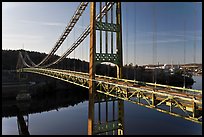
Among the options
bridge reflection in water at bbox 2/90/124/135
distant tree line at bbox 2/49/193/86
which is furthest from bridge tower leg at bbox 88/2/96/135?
distant tree line at bbox 2/49/193/86

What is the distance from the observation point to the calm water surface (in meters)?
28.8

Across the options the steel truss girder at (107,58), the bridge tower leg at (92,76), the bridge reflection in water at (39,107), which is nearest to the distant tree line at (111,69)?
the bridge reflection in water at (39,107)

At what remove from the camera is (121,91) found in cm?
1332

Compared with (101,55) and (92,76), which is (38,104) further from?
(101,55)

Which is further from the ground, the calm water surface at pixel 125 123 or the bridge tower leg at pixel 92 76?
the bridge tower leg at pixel 92 76

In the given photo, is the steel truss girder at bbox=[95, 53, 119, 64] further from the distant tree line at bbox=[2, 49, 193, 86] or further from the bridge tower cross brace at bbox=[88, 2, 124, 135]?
the distant tree line at bbox=[2, 49, 193, 86]

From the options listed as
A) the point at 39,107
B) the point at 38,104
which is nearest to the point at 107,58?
the point at 39,107

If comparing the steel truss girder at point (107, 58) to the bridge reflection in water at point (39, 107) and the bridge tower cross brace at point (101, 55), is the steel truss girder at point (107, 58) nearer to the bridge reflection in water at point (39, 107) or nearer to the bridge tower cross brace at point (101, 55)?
the bridge tower cross brace at point (101, 55)

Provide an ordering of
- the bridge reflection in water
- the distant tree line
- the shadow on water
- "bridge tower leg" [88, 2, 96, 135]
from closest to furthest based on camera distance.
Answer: "bridge tower leg" [88, 2, 96, 135] < the bridge reflection in water < the shadow on water < the distant tree line

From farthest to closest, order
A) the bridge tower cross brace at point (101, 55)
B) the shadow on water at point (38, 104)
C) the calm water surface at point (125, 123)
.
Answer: the shadow on water at point (38, 104) < the calm water surface at point (125, 123) < the bridge tower cross brace at point (101, 55)

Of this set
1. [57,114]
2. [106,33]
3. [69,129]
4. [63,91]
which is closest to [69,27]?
[106,33]

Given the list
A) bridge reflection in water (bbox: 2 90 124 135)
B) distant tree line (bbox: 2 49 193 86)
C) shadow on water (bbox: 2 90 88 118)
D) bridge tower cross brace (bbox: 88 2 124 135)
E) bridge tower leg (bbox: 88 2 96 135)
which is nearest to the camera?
bridge tower leg (bbox: 88 2 96 135)

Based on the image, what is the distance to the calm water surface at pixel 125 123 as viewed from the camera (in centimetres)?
2884

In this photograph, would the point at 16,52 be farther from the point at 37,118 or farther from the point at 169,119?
the point at 169,119
